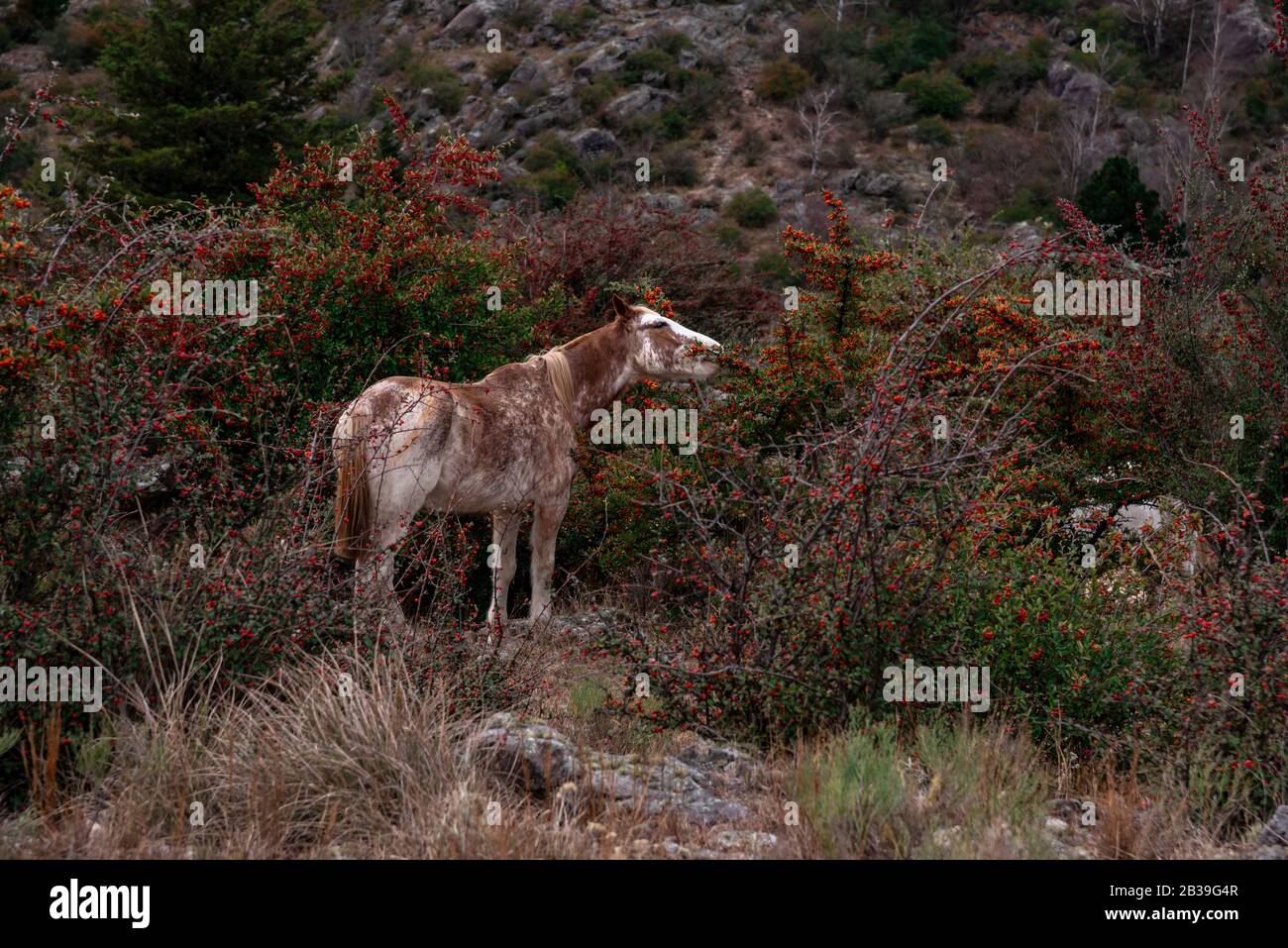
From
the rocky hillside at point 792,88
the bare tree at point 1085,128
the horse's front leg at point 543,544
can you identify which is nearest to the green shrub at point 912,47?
the rocky hillside at point 792,88

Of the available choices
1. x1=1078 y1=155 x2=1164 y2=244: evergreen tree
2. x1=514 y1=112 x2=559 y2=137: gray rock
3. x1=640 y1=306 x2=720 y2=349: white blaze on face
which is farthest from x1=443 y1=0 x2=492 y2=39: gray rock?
x1=640 y1=306 x2=720 y2=349: white blaze on face

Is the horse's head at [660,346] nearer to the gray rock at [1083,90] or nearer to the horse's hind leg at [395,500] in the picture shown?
the horse's hind leg at [395,500]

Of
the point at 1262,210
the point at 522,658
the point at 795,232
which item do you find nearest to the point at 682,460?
the point at 795,232

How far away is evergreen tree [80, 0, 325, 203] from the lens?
69.9 feet

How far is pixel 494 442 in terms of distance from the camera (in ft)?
25.5

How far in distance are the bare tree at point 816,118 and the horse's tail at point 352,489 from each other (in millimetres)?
33914

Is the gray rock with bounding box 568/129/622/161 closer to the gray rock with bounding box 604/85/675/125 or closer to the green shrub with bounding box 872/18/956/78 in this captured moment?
the gray rock with bounding box 604/85/675/125

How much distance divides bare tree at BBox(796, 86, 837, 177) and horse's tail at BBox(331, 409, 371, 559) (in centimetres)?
3391

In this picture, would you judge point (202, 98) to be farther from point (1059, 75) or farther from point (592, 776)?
point (1059, 75)

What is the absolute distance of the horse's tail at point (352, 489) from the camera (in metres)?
6.79

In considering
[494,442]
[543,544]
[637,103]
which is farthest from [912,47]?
[494,442]

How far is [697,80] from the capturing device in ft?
142
